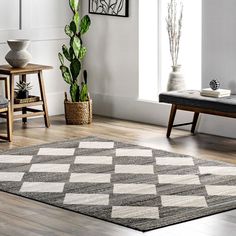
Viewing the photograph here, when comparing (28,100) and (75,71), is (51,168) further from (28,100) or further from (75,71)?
(75,71)

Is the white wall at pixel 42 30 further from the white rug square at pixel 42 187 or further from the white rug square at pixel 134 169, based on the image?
the white rug square at pixel 42 187

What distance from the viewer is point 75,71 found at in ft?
28.0

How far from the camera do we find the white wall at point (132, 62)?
24.8 feet

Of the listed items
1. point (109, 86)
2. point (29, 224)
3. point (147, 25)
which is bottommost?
point (29, 224)

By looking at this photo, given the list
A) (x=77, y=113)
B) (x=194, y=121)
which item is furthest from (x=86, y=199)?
(x=77, y=113)

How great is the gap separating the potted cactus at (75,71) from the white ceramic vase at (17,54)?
1.86 ft

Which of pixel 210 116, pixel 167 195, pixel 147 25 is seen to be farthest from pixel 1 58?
pixel 167 195

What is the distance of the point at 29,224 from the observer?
5070 millimetres

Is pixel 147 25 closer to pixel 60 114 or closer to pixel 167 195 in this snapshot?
pixel 60 114

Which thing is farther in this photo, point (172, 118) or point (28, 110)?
point (28, 110)

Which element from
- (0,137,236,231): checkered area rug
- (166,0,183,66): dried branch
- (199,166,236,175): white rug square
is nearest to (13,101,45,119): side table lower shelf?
(0,137,236,231): checkered area rug

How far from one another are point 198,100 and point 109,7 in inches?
74.7

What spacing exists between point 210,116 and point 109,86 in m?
1.47

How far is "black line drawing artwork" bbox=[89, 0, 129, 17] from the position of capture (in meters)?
8.54
